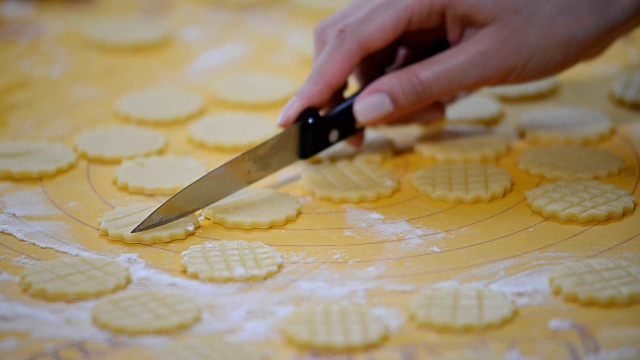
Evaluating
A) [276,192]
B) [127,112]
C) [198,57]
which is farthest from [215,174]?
[198,57]

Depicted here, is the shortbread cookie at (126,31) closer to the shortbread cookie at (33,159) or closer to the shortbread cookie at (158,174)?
the shortbread cookie at (33,159)

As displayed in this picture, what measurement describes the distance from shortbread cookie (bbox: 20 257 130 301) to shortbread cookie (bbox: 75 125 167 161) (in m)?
0.62

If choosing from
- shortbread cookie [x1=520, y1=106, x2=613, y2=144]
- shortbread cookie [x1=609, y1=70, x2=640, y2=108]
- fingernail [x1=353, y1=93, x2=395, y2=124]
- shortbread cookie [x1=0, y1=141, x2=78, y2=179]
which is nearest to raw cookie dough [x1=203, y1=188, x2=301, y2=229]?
fingernail [x1=353, y1=93, x2=395, y2=124]

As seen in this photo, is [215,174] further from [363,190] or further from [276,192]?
[363,190]

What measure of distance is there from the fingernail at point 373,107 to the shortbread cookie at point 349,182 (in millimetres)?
185

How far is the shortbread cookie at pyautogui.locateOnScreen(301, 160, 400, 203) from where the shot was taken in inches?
75.0

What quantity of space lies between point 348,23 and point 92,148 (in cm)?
89

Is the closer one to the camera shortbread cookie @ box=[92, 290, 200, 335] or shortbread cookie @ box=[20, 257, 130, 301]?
shortbread cookie @ box=[92, 290, 200, 335]

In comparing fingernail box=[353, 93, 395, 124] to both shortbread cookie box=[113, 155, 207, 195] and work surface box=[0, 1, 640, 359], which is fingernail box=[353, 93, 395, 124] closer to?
work surface box=[0, 1, 640, 359]

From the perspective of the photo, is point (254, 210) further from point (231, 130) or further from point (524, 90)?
point (524, 90)

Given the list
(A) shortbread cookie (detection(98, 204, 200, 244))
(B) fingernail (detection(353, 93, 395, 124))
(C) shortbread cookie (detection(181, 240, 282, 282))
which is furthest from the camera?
(B) fingernail (detection(353, 93, 395, 124))

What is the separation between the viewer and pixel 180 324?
1.39 meters

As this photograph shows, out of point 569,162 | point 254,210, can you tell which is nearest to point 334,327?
point 254,210

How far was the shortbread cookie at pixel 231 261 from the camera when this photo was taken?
156 centimetres
